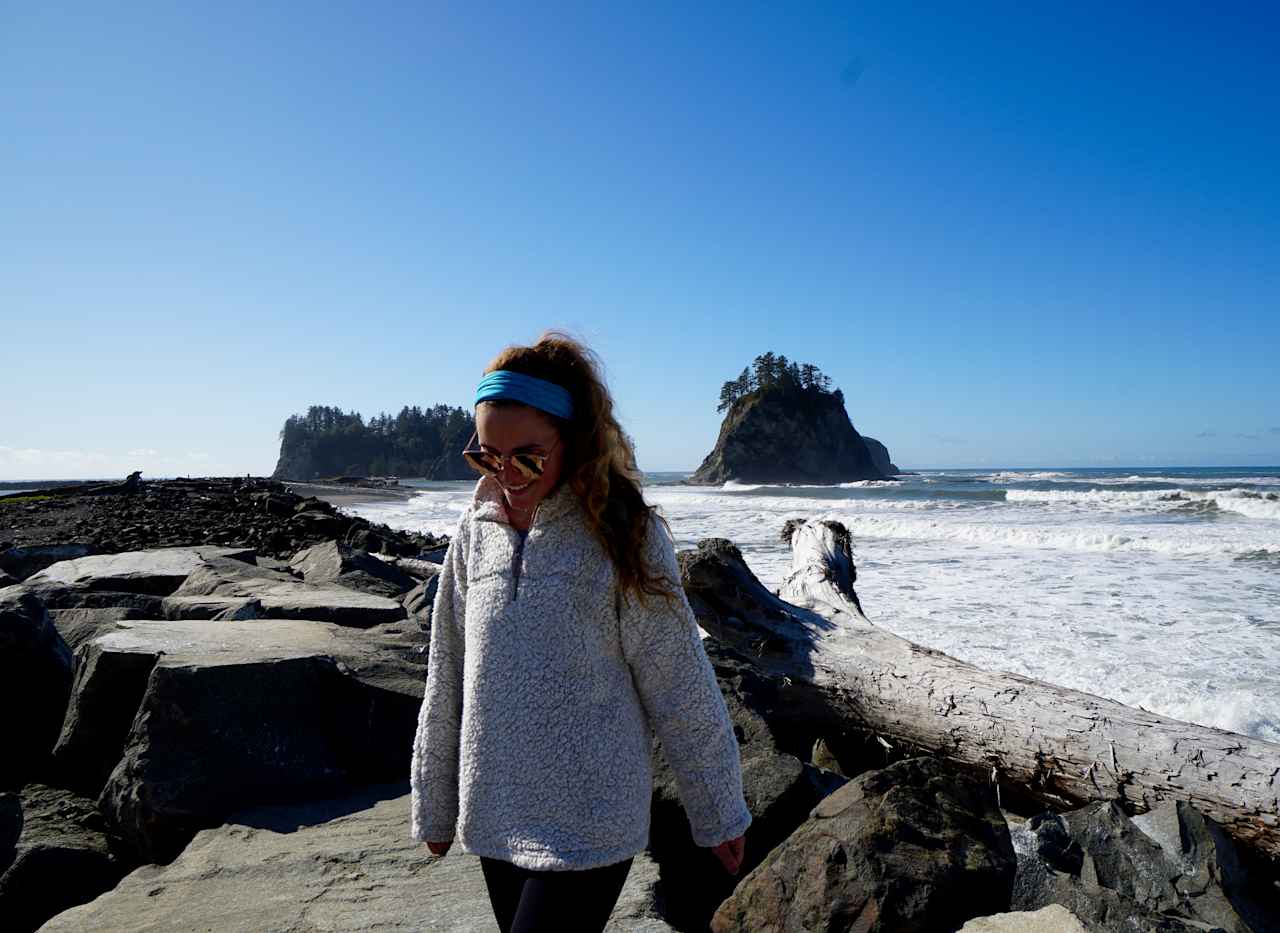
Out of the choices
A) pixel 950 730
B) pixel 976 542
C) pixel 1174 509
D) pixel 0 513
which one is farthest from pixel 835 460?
pixel 950 730

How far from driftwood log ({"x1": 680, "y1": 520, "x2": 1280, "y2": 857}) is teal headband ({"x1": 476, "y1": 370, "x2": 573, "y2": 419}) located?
10.9ft

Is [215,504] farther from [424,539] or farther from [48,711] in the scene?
[48,711]

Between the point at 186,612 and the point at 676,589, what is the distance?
463 centimetres

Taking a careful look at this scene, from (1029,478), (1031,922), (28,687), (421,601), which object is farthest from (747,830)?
(1029,478)

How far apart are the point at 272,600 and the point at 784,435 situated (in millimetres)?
76265

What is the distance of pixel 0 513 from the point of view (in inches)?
677

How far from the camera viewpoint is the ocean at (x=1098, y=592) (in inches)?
246

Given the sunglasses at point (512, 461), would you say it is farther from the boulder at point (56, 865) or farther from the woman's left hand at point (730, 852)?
the boulder at point (56, 865)

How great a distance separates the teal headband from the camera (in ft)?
5.96

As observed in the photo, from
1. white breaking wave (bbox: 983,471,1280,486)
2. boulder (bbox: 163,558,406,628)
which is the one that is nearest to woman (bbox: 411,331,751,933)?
boulder (bbox: 163,558,406,628)

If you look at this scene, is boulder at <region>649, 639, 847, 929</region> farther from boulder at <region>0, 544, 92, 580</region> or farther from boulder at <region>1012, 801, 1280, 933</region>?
boulder at <region>0, 544, 92, 580</region>

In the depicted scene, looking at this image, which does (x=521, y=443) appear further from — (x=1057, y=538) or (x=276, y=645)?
(x=1057, y=538)

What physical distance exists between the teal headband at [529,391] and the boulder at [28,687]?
145 inches

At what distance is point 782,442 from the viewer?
7944 cm
